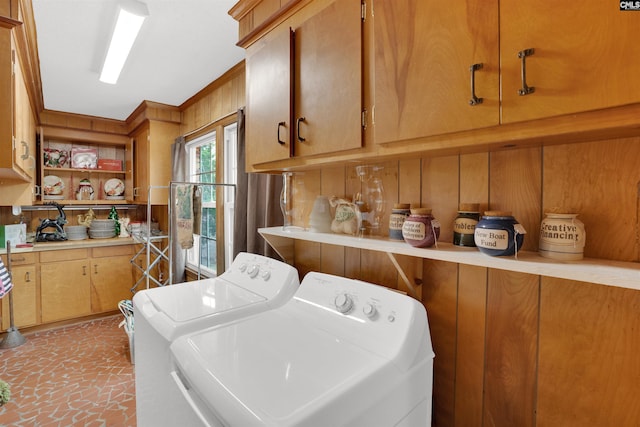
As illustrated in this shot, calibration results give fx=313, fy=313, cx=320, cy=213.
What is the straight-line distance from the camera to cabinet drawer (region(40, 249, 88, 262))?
334 centimetres

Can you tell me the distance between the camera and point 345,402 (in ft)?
2.33

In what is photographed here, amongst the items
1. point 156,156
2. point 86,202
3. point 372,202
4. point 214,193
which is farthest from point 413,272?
point 86,202

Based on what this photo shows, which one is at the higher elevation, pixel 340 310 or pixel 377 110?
pixel 377 110

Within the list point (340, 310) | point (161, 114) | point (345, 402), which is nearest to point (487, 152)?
point (340, 310)

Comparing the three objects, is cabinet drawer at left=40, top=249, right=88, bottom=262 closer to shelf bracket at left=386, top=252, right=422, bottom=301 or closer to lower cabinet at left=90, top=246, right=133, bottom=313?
lower cabinet at left=90, top=246, right=133, bottom=313

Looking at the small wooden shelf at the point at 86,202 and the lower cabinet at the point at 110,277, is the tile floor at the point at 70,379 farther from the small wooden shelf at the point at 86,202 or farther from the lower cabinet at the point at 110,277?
the small wooden shelf at the point at 86,202

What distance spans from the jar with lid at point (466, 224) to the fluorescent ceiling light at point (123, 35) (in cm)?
192

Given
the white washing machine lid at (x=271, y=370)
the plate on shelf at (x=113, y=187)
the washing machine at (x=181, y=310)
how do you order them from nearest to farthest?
the white washing machine lid at (x=271, y=370) < the washing machine at (x=181, y=310) < the plate on shelf at (x=113, y=187)

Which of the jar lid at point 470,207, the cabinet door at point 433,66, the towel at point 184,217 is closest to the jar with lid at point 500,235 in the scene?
the jar lid at point 470,207

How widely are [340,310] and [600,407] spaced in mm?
742

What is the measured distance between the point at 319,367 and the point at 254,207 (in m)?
1.49

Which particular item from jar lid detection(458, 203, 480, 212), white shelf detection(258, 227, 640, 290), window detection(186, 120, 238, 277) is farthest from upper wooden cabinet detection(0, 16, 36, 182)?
jar lid detection(458, 203, 480, 212)

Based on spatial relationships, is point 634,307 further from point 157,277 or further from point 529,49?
point 157,277

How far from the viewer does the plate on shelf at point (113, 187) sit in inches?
170
